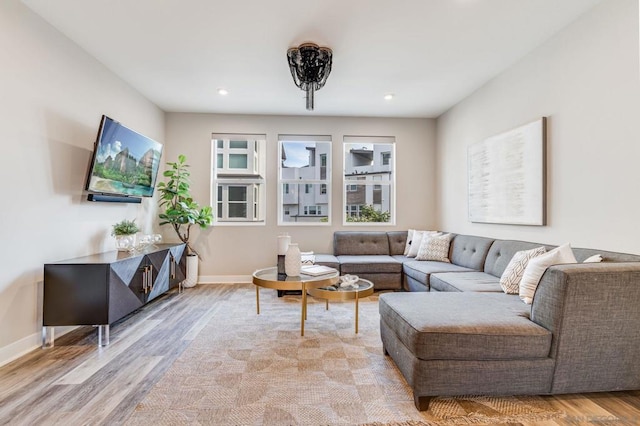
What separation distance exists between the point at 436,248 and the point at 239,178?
3.28 metres

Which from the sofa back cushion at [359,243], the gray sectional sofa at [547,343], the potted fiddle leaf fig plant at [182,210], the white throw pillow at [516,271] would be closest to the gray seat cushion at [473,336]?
the gray sectional sofa at [547,343]

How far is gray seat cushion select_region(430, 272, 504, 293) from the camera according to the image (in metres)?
2.82

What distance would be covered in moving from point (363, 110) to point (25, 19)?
385 cm

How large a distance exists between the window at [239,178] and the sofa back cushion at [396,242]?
2.06m

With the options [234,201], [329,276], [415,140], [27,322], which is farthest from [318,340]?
[415,140]

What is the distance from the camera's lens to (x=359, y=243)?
5.00 m

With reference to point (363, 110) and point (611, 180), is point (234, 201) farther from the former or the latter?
point (611, 180)

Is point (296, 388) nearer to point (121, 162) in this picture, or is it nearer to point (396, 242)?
point (121, 162)

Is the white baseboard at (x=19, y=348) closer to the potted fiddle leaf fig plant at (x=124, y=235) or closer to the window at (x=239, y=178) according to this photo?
the potted fiddle leaf fig plant at (x=124, y=235)

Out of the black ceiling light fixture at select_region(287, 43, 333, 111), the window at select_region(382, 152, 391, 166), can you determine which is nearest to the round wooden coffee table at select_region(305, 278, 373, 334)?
the black ceiling light fixture at select_region(287, 43, 333, 111)

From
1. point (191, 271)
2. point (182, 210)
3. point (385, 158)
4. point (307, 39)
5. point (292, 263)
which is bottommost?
point (191, 271)

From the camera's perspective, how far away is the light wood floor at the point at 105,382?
173 cm

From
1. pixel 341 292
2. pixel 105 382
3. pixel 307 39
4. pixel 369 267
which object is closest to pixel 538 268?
pixel 341 292

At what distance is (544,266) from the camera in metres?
2.29
